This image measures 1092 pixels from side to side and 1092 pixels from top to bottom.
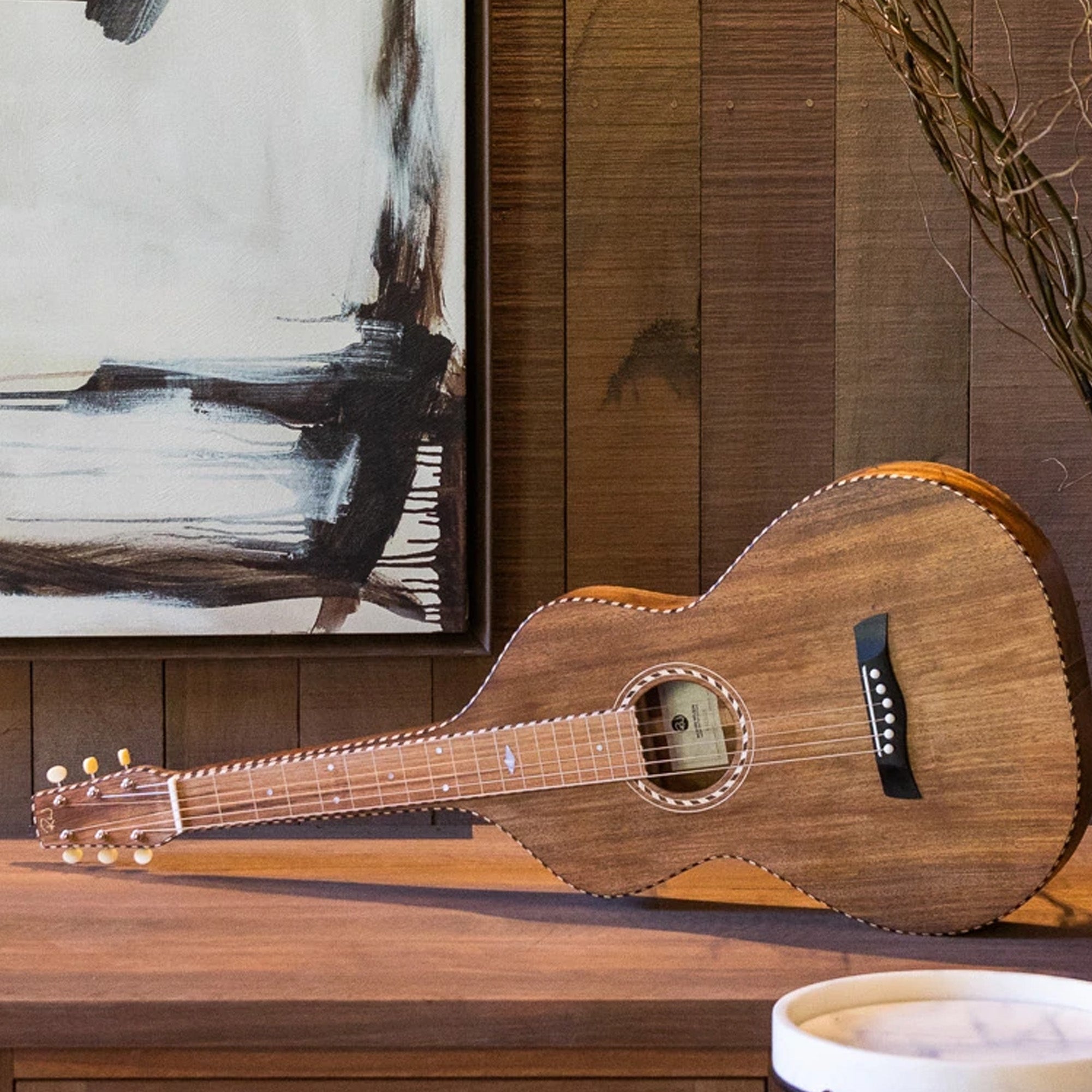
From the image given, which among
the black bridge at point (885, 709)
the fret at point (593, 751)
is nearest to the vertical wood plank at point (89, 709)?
the fret at point (593, 751)

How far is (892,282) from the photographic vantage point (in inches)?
42.3

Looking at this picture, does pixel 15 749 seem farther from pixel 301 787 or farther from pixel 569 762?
pixel 569 762

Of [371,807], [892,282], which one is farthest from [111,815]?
[892,282]

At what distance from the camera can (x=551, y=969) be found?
714 millimetres

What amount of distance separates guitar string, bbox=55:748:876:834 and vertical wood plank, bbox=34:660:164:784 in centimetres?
15

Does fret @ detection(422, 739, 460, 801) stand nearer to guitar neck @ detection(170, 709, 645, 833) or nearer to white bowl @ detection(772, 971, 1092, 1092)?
guitar neck @ detection(170, 709, 645, 833)

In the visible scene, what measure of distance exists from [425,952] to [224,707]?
0.42m

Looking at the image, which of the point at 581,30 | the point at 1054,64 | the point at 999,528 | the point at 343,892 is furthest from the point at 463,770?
the point at 1054,64

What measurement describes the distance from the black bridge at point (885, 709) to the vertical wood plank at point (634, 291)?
335 mm

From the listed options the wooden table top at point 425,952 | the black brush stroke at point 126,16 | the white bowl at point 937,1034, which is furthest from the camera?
the black brush stroke at point 126,16

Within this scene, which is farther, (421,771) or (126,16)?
(126,16)

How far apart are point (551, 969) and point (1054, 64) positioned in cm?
85

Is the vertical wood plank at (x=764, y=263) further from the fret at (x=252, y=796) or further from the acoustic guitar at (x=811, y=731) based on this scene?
the fret at (x=252, y=796)

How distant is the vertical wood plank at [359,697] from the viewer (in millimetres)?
1095
